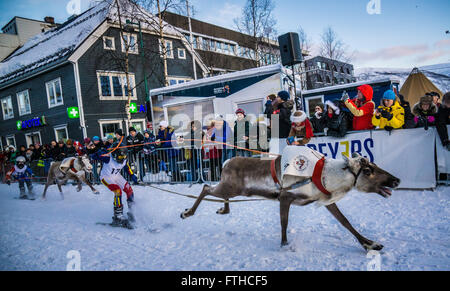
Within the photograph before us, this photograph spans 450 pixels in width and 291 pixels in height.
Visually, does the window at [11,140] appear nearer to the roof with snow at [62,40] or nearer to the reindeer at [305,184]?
the roof with snow at [62,40]

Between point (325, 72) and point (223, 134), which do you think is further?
point (325, 72)

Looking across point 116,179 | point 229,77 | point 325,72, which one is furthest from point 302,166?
point 325,72

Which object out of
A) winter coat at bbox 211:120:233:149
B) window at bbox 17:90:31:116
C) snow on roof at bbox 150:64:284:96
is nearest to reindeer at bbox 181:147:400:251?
winter coat at bbox 211:120:233:149

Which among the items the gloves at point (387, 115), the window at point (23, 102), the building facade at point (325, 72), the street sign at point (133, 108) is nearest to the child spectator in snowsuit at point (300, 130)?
the gloves at point (387, 115)

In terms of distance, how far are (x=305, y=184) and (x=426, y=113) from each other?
11.8ft

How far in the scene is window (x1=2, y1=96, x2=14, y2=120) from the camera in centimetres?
2055

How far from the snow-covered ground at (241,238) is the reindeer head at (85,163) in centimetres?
174

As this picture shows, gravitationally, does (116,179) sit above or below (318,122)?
below

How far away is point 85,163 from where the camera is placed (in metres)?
7.39

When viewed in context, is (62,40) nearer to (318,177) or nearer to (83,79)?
(83,79)

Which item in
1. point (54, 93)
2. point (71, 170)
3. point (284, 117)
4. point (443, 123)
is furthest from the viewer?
point (54, 93)

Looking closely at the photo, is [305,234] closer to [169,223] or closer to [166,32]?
[169,223]

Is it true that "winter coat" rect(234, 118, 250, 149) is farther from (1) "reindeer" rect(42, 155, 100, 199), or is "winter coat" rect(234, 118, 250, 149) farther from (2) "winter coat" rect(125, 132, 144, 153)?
(1) "reindeer" rect(42, 155, 100, 199)
